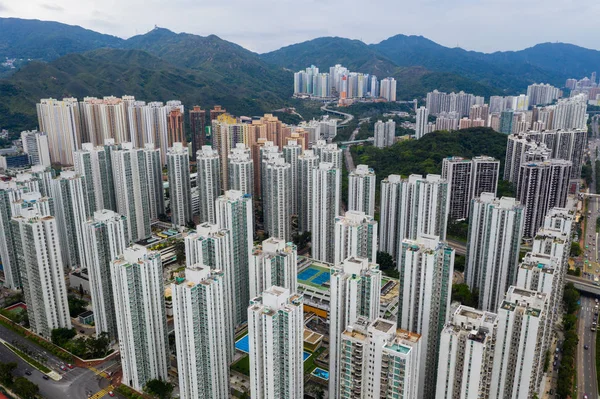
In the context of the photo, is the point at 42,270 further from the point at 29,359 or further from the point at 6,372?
the point at 6,372

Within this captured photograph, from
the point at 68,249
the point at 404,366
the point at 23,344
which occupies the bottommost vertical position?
the point at 23,344

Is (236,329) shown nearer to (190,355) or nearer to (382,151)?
(190,355)

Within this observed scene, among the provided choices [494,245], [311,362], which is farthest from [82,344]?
[494,245]

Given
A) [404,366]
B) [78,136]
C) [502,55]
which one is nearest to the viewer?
[404,366]

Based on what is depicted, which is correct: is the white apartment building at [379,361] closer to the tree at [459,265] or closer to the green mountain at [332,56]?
the tree at [459,265]

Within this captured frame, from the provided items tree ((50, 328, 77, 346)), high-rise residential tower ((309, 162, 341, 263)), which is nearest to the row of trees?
tree ((50, 328, 77, 346))

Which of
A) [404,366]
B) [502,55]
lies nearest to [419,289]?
[404,366]
